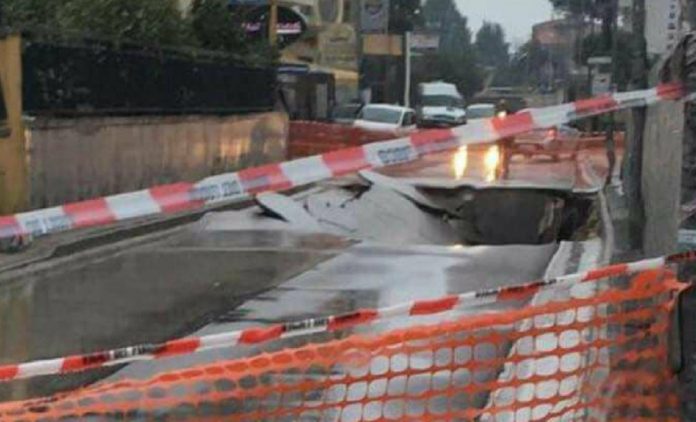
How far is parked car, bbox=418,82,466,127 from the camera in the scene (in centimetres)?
5577

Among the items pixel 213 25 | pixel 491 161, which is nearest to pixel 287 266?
pixel 213 25

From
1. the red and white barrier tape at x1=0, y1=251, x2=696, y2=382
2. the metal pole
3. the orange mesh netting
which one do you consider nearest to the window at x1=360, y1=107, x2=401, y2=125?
the metal pole

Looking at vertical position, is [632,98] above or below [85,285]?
above

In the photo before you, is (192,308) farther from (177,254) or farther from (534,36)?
(534,36)

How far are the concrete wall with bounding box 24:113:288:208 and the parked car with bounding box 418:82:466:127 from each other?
28036mm

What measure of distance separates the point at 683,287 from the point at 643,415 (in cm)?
71

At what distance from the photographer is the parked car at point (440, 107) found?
55766mm

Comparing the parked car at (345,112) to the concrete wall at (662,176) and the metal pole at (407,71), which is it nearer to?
the metal pole at (407,71)

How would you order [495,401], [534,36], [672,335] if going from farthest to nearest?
[534,36] → [495,401] → [672,335]

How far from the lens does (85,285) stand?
12.6 meters

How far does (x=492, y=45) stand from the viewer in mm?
148750

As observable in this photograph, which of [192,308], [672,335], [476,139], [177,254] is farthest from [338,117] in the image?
[672,335]

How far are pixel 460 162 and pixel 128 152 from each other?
38.6 ft

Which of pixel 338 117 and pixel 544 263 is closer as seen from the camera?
pixel 544 263
